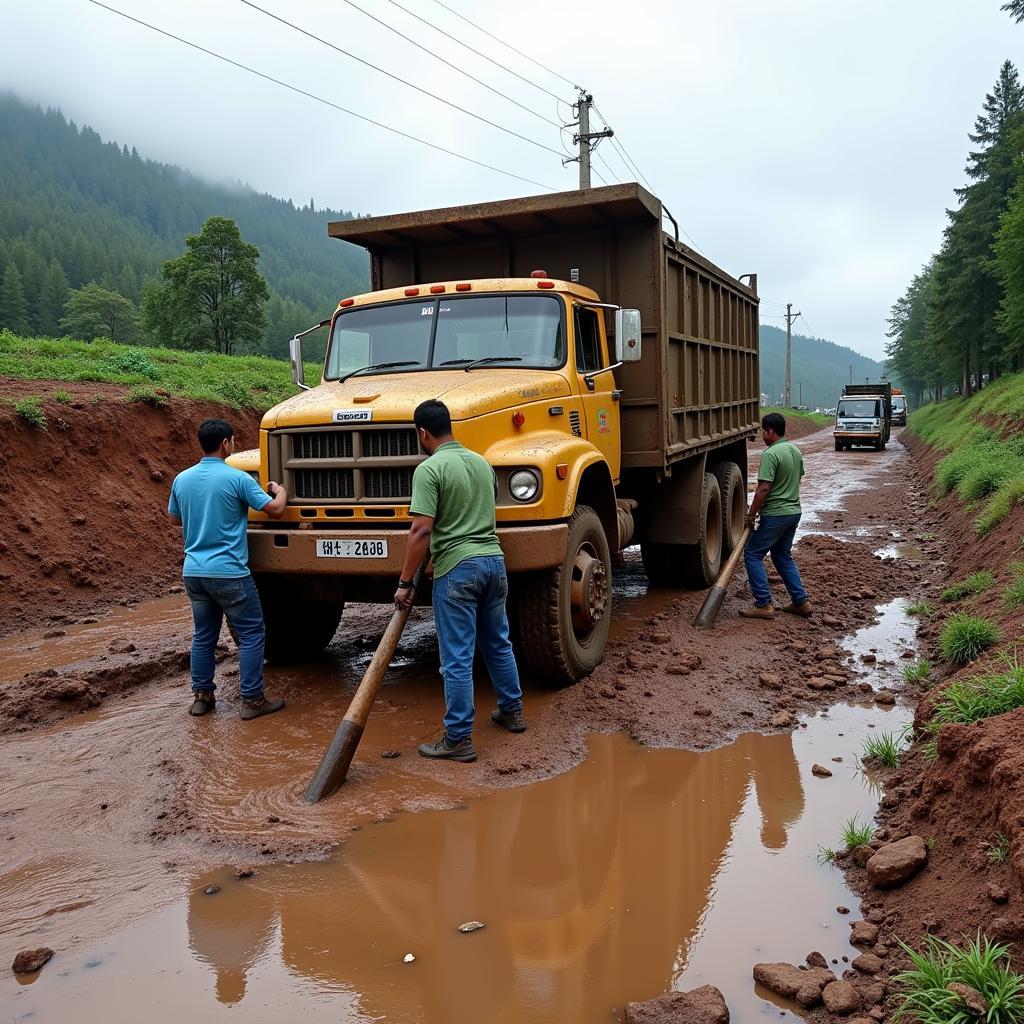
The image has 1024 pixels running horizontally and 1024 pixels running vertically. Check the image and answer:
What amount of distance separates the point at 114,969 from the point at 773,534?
253 inches

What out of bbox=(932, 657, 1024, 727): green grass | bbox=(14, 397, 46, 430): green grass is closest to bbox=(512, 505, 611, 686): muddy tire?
bbox=(932, 657, 1024, 727): green grass

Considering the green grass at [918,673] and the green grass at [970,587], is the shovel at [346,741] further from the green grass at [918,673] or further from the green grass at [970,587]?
the green grass at [970,587]

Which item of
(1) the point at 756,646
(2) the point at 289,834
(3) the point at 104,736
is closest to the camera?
(2) the point at 289,834

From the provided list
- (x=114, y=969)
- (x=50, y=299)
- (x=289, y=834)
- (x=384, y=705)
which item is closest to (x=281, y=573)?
(x=384, y=705)

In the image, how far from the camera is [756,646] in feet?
22.7

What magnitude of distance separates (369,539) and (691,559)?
182 inches

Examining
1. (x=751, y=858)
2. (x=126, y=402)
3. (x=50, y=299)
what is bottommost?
(x=751, y=858)

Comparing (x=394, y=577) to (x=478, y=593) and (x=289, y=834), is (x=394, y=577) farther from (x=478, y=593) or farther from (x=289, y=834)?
(x=289, y=834)

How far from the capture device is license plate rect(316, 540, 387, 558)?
5285 millimetres

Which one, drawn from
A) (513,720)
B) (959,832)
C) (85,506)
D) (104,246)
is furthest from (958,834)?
(104,246)

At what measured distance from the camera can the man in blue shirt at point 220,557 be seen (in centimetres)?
544

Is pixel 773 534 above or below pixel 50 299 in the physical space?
below

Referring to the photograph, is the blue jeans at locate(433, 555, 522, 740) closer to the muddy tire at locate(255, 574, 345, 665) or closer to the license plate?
the license plate

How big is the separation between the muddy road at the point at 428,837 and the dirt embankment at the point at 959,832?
22 cm
